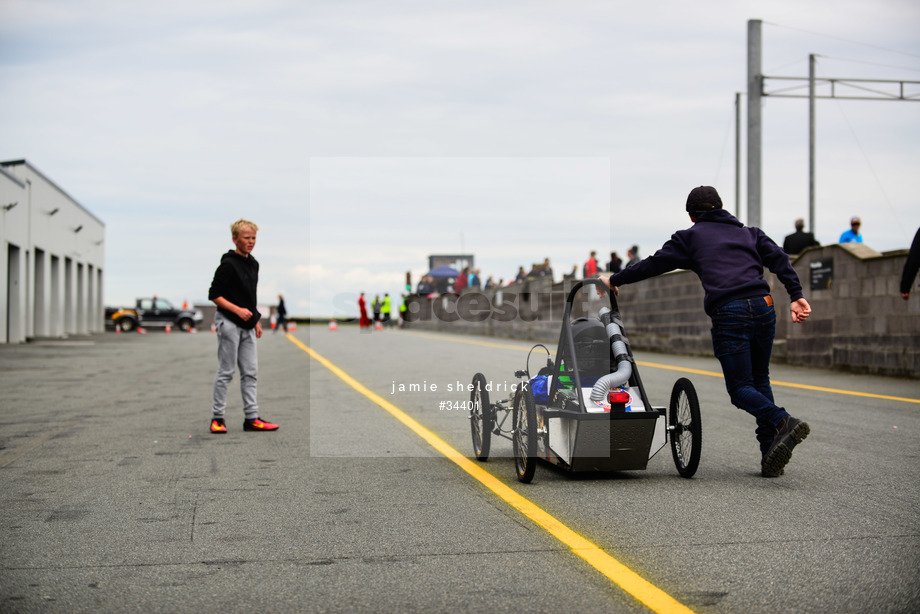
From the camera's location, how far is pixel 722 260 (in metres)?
6.45

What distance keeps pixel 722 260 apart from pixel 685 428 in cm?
115

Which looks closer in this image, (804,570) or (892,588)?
(892,588)

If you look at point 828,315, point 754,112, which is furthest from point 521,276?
point 828,315

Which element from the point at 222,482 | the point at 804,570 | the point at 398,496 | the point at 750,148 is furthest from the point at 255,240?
the point at 750,148

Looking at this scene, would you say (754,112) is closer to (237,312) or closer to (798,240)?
(798,240)

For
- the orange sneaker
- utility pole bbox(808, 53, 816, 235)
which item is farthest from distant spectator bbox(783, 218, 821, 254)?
the orange sneaker

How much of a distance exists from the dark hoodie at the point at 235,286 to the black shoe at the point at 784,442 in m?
4.98

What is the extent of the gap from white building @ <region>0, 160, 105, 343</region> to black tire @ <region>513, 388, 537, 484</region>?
3292 centimetres

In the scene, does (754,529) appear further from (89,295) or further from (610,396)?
(89,295)

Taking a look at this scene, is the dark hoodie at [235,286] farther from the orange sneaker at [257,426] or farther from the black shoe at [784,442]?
the black shoe at [784,442]

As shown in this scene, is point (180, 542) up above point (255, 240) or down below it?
below

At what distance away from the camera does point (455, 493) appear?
634 cm

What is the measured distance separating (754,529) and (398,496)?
2217 millimetres

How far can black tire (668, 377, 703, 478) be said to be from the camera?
21.1 ft
